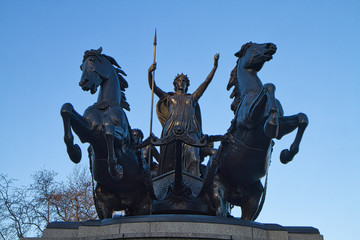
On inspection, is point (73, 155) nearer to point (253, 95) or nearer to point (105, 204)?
point (105, 204)

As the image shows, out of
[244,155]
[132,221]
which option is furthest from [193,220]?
[244,155]

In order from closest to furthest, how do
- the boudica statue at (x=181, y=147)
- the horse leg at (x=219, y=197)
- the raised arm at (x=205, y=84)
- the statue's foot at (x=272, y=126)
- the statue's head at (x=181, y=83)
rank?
1. the statue's foot at (x=272, y=126)
2. the boudica statue at (x=181, y=147)
3. the horse leg at (x=219, y=197)
4. the raised arm at (x=205, y=84)
5. the statue's head at (x=181, y=83)

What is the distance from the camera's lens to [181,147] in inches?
295

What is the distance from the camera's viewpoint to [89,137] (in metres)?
7.21

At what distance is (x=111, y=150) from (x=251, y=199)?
8.53 ft

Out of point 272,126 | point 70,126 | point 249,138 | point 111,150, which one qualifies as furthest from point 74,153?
point 272,126

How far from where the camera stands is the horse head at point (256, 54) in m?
7.36

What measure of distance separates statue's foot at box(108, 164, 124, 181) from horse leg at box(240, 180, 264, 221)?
2156 mm

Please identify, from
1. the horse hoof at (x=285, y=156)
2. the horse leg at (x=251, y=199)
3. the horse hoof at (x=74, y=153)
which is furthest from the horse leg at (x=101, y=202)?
the horse hoof at (x=285, y=156)

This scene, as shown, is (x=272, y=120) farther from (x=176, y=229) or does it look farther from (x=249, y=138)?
(x=176, y=229)

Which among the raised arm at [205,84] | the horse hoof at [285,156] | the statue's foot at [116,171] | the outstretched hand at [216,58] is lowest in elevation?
the statue's foot at [116,171]

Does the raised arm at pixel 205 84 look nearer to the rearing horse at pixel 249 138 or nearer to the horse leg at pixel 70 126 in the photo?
the rearing horse at pixel 249 138

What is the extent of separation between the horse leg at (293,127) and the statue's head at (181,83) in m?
4.49

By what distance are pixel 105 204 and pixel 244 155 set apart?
2.67 meters
